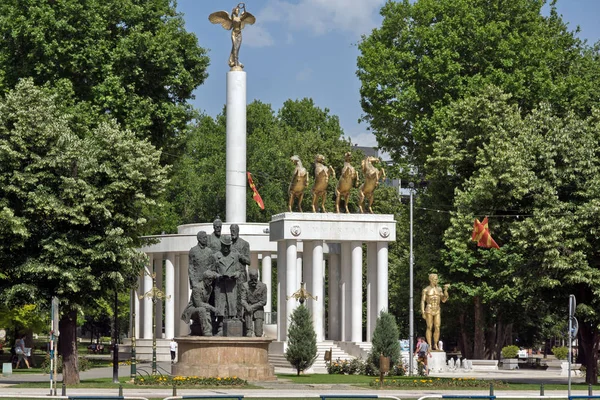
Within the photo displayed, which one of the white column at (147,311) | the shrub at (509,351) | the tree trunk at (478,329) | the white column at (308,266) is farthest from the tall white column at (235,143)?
the shrub at (509,351)

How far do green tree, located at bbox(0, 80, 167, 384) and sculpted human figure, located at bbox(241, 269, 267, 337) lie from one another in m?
3.81

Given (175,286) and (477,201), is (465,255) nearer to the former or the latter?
(477,201)

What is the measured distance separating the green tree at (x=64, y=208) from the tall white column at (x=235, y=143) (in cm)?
2445

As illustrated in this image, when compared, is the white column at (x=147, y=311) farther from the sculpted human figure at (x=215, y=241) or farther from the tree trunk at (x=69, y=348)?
the sculpted human figure at (x=215, y=241)

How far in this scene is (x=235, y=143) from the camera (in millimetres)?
66688

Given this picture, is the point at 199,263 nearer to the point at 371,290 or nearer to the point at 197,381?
the point at 197,381

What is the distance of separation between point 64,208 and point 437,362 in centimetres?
2546

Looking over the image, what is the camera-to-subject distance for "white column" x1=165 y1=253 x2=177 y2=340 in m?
71.1

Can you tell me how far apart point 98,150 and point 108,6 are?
23.2 m

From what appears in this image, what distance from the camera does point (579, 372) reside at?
196ft

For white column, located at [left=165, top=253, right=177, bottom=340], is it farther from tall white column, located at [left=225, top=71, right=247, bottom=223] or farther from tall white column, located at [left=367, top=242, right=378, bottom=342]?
tall white column, located at [left=367, top=242, right=378, bottom=342]

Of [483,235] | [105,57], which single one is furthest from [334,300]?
[105,57]

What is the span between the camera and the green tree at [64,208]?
3991 centimetres

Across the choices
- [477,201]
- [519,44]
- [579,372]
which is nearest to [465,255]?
[477,201]
